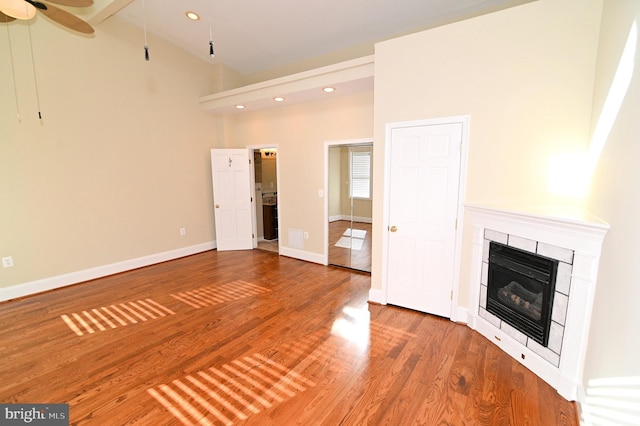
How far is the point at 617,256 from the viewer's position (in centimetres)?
152

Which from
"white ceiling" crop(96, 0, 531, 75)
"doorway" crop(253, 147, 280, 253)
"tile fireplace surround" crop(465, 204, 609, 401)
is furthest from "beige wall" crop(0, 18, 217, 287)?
"tile fireplace surround" crop(465, 204, 609, 401)

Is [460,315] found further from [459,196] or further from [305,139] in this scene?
[305,139]

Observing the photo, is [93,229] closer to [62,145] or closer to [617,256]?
[62,145]

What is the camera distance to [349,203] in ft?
16.8

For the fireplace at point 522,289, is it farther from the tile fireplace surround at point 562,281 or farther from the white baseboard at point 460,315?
the white baseboard at point 460,315

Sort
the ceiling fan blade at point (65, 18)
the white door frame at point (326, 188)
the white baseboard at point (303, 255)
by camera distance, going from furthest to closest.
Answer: the white baseboard at point (303, 255), the white door frame at point (326, 188), the ceiling fan blade at point (65, 18)

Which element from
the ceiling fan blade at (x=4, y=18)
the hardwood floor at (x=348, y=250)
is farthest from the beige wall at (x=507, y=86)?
the ceiling fan blade at (x=4, y=18)

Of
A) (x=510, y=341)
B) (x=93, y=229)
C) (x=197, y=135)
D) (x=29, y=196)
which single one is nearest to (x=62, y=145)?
(x=29, y=196)

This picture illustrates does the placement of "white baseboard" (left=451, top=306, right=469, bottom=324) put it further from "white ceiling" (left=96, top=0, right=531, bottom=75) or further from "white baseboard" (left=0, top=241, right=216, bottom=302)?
"white baseboard" (left=0, top=241, right=216, bottom=302)

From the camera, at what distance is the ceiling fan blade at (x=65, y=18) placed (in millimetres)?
2412

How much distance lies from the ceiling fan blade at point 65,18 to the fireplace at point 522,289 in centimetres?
448

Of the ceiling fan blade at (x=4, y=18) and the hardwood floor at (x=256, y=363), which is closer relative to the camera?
the hardwood floor at (x=256, y=363)

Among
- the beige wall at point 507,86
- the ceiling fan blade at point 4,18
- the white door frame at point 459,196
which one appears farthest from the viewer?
the ceiling fan blade at point 4,18

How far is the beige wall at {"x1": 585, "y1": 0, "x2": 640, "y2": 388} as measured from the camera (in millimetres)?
1326
